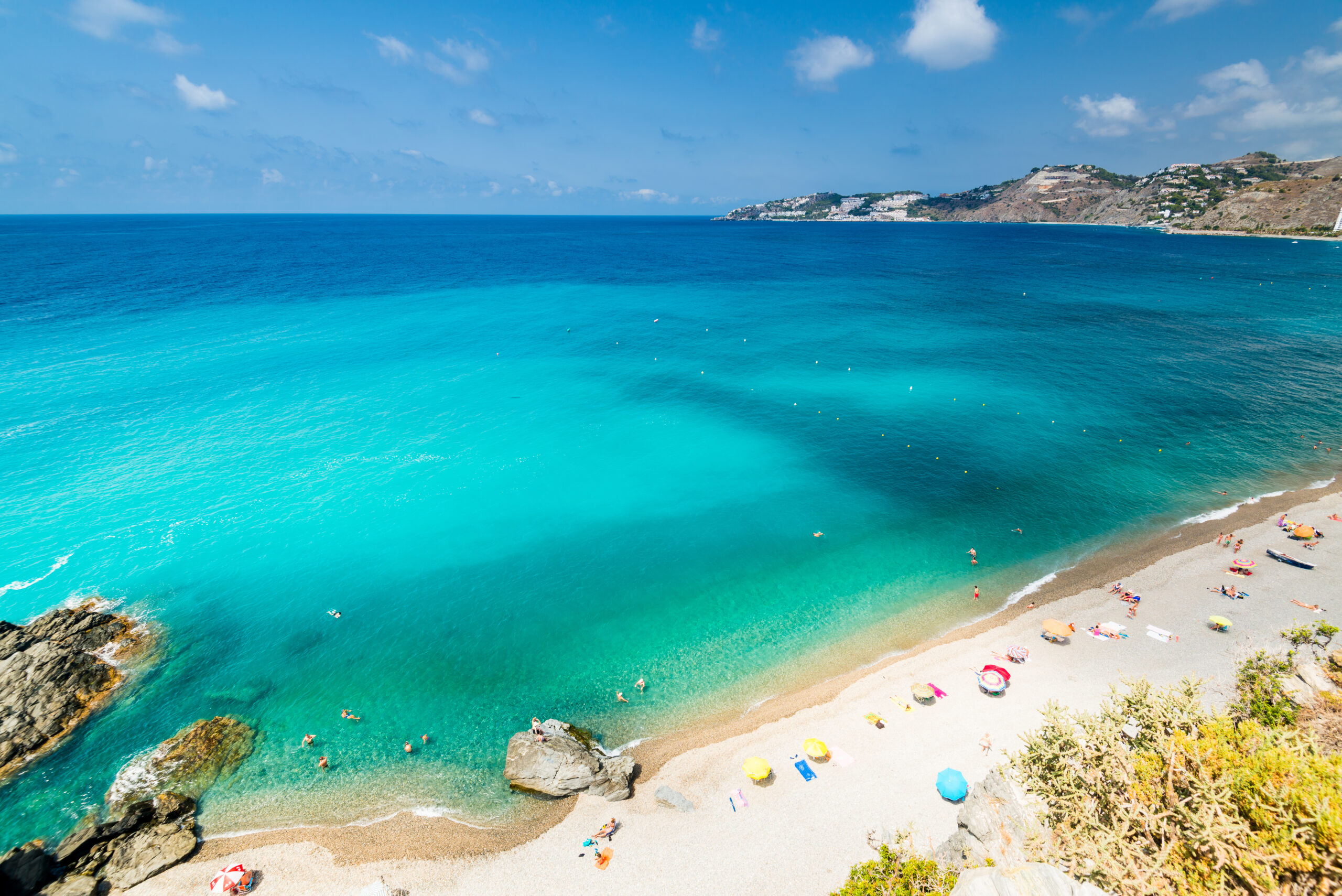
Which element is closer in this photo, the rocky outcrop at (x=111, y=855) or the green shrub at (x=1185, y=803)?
the green shrub at (x=1185, y=803)

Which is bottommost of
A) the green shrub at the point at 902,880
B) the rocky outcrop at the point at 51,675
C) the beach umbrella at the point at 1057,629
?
the beach umbrella at the point at 1057,629

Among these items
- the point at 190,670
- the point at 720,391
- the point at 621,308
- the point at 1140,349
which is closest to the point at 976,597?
the point at 720,391

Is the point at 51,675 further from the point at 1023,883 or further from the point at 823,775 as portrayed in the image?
the point at 1023,883

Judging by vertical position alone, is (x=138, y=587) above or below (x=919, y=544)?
above

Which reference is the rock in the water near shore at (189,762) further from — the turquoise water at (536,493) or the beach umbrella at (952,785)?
the beach umbrella at (952,785)

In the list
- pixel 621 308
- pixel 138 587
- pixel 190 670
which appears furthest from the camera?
pixel 621 308

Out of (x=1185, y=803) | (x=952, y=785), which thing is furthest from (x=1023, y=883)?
(x=952, y=785)

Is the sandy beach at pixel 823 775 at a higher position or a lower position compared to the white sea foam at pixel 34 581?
lower

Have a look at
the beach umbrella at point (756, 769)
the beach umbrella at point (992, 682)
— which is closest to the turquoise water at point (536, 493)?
the beach umbrella at point (756, 769)

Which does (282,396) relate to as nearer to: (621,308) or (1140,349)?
(621,308)
